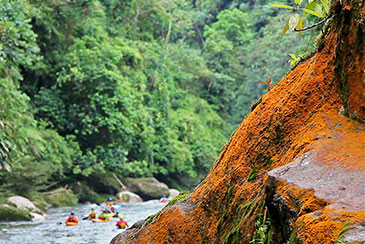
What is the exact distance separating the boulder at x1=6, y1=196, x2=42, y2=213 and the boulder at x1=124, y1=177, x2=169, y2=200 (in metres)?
6.65

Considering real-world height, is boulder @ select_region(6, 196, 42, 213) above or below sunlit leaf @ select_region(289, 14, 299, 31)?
below

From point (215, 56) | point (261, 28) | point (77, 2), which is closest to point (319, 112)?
point (77, 2)

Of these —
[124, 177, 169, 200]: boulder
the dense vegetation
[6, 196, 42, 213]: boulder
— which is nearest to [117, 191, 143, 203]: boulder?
[124, 177, 169, 200]: boulder

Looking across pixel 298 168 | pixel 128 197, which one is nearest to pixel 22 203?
pixel 128 197

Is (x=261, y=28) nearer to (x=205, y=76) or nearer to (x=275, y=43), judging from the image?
(x=275, y=43)

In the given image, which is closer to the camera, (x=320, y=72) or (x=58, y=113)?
(x=320, y=72)

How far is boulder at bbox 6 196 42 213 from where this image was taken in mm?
15156

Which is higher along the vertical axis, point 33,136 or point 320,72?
point 320,72

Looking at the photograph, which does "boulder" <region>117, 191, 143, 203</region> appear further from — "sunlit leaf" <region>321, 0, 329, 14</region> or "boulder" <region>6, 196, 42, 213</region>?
"sunlit leaf" <region>321, 0, 329, 14</region>

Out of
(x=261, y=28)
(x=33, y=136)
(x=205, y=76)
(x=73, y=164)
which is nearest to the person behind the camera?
(x=33, y=136)

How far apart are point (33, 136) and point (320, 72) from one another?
13.8 metres

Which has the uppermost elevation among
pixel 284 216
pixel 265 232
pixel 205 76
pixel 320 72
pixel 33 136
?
pixel 320 72

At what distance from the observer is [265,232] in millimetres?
2863

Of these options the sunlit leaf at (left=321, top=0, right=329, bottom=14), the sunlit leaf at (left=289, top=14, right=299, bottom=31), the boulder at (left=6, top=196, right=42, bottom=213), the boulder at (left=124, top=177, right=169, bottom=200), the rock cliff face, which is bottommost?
the boulder at (left=124, top=177, right=169, bottom=200)
